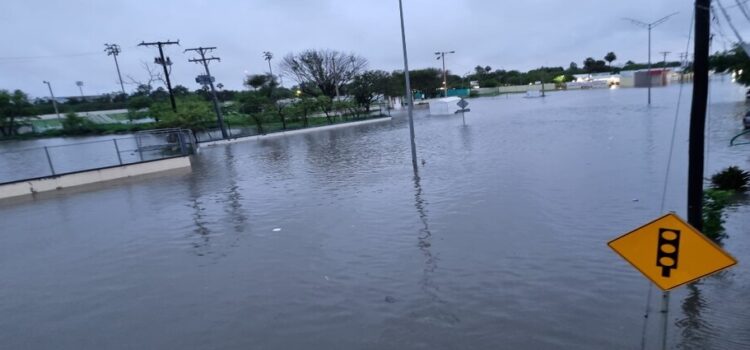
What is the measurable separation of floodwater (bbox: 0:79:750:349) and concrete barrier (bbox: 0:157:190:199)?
3.62 feet

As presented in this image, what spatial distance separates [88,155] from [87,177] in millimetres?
1960

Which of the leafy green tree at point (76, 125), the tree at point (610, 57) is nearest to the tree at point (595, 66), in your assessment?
the tree at point (610, 57)

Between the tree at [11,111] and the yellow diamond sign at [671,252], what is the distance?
248 feet

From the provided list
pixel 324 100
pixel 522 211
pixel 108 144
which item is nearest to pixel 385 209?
pixel 522 211

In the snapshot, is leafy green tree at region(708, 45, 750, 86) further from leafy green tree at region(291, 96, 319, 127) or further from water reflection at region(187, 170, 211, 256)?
leafy green tree at region(291, 96, 319, 127)

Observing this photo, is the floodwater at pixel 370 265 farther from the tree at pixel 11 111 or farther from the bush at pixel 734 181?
the tree at pixel 11 111

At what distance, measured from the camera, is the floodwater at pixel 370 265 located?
16.3 ft

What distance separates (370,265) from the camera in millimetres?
6953

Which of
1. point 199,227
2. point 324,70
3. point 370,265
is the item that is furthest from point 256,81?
point 370,265

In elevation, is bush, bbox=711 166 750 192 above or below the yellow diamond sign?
below

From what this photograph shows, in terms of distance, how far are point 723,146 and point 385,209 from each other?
1342 centimetres

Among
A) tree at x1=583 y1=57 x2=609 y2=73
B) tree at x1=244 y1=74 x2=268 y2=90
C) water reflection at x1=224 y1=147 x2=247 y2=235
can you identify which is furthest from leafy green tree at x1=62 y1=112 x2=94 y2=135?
tree at x1=583 y1=57 x2=609 y2=73

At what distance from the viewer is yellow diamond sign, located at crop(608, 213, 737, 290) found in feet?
11.0

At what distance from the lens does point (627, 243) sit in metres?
3.73
